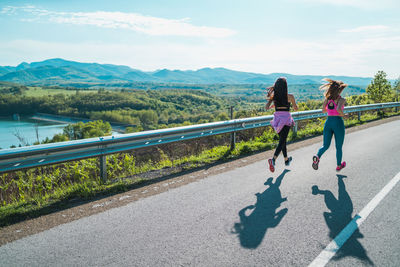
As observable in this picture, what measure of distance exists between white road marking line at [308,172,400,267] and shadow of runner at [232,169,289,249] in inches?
24.2

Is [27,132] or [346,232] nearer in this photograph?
[346,232]

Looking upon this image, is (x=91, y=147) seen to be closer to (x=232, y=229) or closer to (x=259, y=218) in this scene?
(x=232, y=229)

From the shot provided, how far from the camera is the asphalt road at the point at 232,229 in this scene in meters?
2.68

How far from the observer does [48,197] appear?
437 cm

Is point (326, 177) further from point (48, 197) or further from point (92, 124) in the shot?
point (92, 124)

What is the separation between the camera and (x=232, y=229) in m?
3.22

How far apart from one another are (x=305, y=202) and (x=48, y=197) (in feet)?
13.0

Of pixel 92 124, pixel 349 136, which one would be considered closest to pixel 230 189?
pixel 349 136

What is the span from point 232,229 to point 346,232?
128 cm

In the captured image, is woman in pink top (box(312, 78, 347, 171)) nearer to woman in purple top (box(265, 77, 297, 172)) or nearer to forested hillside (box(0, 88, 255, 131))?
woman in purple top (box(265, 77, 297, 172))

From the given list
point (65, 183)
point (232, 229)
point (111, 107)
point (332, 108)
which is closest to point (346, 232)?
point (232, 229)

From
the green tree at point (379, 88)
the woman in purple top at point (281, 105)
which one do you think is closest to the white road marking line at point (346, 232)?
the woman in purple top at point (281, 105)

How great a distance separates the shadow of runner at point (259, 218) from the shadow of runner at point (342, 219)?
593 millimetres

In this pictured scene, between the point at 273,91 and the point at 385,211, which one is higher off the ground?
the point at 273,91
